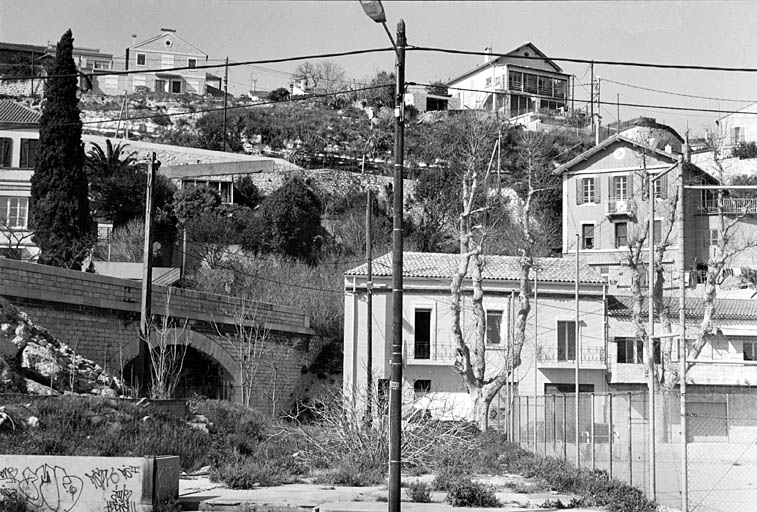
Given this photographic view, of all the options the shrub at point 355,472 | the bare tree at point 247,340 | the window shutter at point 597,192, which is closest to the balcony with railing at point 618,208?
the window shutter at point 597,192

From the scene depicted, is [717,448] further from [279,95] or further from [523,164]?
[279,95]

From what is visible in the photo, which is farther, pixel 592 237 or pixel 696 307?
pixel 592 237

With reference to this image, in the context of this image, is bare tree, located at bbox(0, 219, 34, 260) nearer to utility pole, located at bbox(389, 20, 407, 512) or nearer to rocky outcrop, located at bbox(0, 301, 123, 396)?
rocky outcrop, located at bbox(0, 301, 123, 396)

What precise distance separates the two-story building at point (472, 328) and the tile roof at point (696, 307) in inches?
79.4

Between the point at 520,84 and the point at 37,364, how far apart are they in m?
65.3

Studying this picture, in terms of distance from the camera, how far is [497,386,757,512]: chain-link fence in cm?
1872

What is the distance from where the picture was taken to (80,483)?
13234mm

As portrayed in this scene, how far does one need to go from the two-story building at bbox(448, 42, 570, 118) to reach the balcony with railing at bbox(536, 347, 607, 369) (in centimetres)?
4152

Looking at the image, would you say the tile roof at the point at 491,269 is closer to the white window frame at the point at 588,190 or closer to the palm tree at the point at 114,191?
the white window frame at the point at 588,190

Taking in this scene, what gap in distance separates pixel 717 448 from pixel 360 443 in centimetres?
1272

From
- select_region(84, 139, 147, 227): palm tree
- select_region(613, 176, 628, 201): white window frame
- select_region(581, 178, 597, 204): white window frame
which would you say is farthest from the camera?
select_region(581, 178, 597, 204): white window frame

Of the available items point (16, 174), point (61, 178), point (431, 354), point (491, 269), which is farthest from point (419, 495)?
point (16, 174)

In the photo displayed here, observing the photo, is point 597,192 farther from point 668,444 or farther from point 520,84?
point 520,84

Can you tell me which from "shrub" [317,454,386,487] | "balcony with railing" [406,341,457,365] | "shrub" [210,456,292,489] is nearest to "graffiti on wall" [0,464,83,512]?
"shrub" [210,456,292,489]
